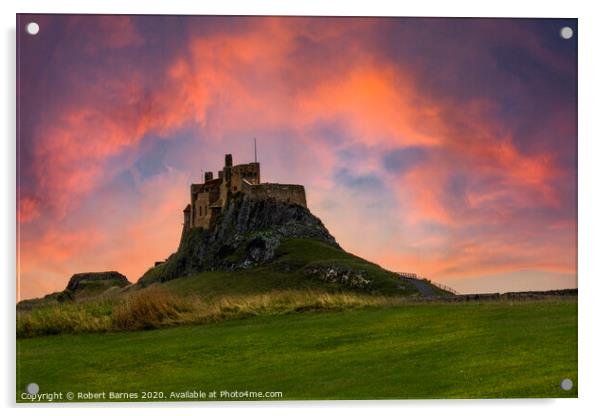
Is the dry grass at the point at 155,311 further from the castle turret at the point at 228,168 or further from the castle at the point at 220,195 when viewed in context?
the castle at the point at 220,195

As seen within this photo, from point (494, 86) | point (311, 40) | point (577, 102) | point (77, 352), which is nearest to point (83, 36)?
point (311, 40)

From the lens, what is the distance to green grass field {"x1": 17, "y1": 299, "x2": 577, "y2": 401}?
Result: 16.5 m

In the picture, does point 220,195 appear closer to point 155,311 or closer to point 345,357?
point 155,311

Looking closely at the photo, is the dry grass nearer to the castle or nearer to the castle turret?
the castle turret

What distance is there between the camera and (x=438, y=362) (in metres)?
17.1

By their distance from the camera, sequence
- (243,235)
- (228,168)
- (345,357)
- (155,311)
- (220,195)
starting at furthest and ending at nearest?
1. (243,235)
2. (220,195)
3. (228,168)
4. (155,311)
5. (345,357)

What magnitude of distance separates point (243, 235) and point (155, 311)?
105 ft

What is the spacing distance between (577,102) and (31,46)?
11.9m

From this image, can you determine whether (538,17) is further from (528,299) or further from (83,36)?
(83,36)

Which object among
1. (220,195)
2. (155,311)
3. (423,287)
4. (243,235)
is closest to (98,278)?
(423,287)

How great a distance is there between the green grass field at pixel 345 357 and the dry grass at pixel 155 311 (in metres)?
0.75

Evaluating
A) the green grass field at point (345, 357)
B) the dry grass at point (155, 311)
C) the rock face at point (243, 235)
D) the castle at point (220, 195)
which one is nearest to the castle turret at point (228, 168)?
the castle at point (220, 195)

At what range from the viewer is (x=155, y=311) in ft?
71.9

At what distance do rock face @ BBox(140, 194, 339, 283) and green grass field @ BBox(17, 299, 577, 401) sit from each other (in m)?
26.6
